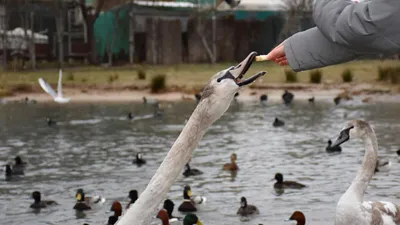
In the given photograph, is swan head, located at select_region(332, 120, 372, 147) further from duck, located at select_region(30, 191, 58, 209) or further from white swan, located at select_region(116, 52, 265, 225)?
white swan, located at select_region(116, 52, 265, 225)

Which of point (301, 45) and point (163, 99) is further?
point (163, 99)

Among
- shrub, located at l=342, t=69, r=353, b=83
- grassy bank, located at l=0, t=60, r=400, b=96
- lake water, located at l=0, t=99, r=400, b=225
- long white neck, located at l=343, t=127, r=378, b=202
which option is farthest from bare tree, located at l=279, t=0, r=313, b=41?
long white neck, located at l=343, t=127, r=378, b=202

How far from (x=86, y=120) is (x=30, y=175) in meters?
8.61

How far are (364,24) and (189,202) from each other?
9038mm

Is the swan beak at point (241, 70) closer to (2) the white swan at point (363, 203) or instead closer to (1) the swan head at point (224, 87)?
(1) the swan head at point (224, 87)

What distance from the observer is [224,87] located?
325 cm

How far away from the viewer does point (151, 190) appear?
11.0ft

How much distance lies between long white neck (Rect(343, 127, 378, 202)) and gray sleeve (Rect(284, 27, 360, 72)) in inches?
212

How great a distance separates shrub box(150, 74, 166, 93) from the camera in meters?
29.7

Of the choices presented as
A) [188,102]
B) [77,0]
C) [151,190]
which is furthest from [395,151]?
[77,0]

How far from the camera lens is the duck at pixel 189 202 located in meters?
A: 11.7

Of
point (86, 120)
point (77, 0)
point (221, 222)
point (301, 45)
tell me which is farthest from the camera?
point (77, 0)

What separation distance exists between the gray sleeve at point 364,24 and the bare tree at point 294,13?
37790mm

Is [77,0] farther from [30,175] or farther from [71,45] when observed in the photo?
[30,175]
